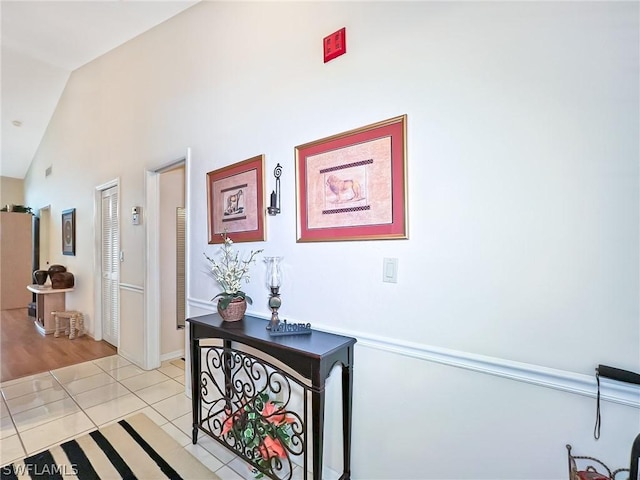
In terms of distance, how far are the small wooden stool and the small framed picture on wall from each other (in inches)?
38.0

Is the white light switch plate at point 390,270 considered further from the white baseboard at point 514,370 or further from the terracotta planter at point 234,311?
the terracotta planter at point 234,311

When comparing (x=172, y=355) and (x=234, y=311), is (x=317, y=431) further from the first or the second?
(x=172, y=355)

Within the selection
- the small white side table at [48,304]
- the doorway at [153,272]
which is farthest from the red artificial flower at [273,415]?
the small white side table at [48,304]

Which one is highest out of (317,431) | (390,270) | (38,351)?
(390,270)

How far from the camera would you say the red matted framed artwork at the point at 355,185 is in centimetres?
141

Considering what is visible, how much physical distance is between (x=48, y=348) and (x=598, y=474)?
5.07 metres

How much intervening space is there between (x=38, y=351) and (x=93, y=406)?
2.01 meters

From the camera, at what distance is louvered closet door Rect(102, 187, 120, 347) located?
3.65 m

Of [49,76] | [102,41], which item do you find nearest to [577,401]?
[102,41]

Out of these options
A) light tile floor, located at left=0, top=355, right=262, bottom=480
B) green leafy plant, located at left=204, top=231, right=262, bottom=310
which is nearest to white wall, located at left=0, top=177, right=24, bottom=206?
→ light tile floor, located at left=0, top=355, right=262, bottom=480

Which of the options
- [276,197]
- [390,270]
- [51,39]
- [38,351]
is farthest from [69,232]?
[390,270]

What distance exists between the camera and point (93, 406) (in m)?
2.36

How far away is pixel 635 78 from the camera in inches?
37.1

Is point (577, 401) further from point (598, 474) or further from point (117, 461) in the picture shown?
point (117, 461)
